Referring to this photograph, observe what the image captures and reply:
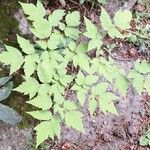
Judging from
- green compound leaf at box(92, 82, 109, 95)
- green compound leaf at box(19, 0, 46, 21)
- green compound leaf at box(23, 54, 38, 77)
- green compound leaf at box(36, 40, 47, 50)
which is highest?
green compound leaf at box(19, 0, 46, 21)

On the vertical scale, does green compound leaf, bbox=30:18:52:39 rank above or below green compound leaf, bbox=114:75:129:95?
above

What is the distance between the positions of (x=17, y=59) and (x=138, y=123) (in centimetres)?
207

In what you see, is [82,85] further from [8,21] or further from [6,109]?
[8,21]

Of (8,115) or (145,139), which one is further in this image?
(145,139)

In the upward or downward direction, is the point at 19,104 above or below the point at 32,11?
below

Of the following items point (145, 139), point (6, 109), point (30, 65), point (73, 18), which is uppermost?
point (73, 18)

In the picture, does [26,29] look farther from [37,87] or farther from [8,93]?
[37,87]

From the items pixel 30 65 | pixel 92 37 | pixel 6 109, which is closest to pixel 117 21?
pixel 92 37

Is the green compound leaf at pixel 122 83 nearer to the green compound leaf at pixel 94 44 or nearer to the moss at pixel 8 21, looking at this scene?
the green compound leaf at pixel 94 44

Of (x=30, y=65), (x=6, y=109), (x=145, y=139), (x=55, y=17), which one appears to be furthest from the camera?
(x=145, y=139)

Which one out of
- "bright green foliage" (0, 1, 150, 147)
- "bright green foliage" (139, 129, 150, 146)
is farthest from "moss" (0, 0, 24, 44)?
"bright green foliage" (139, 129, 150, 146)

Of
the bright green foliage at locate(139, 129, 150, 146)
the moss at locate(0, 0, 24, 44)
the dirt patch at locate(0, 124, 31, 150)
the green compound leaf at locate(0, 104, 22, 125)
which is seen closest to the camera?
the green compound leaf at locate(0, 104, 22, 125)

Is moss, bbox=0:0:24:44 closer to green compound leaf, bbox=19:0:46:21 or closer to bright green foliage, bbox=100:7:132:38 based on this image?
green compound leaf, bbox=19:0:46:21

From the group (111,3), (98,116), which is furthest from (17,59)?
(111,3)
